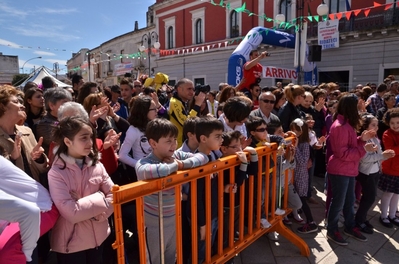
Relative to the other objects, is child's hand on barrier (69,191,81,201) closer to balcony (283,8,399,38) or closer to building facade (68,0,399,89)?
building facade (68,0,399,89)

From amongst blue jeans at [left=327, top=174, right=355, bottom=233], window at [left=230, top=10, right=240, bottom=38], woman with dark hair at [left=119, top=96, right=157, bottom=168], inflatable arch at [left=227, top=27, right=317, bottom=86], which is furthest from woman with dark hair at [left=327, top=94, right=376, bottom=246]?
window at [left=230, top=10, right=240, bottom=38]

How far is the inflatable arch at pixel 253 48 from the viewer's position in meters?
10.2

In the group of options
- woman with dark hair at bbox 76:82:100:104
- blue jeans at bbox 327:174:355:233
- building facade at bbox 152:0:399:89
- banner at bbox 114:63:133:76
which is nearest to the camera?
blue jeans at bbox 327:174:355:233

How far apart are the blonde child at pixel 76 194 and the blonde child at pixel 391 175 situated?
3640 millimetres

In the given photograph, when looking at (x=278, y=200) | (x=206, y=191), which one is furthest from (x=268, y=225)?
(x=206, y=191)

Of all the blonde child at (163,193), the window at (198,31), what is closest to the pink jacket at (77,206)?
the blonde child at (163,193)

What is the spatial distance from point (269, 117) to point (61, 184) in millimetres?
2680

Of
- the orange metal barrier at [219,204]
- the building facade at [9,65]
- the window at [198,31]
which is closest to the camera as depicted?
the orange metal barrier at [219,204]

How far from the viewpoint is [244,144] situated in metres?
2.92

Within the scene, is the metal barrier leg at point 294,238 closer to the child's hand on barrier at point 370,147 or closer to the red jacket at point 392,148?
the child's hand on barrier at point 370,147

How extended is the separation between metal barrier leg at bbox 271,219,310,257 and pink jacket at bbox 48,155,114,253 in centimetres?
204

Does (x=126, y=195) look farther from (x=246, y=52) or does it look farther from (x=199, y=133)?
(x=246, y=52)

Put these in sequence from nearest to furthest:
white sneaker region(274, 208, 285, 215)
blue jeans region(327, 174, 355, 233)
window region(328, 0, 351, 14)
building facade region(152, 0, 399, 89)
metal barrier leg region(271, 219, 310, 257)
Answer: metal barrier leg region(271, 219, 310, 257) → white sneaker region(274, 208, 285, 215) → blue jeans region(327, 174, 355, 233) → building facade region(152, 0, 399, 89) → window region(328, 0, 351, 14)

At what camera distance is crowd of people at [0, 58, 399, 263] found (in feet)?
6.13
